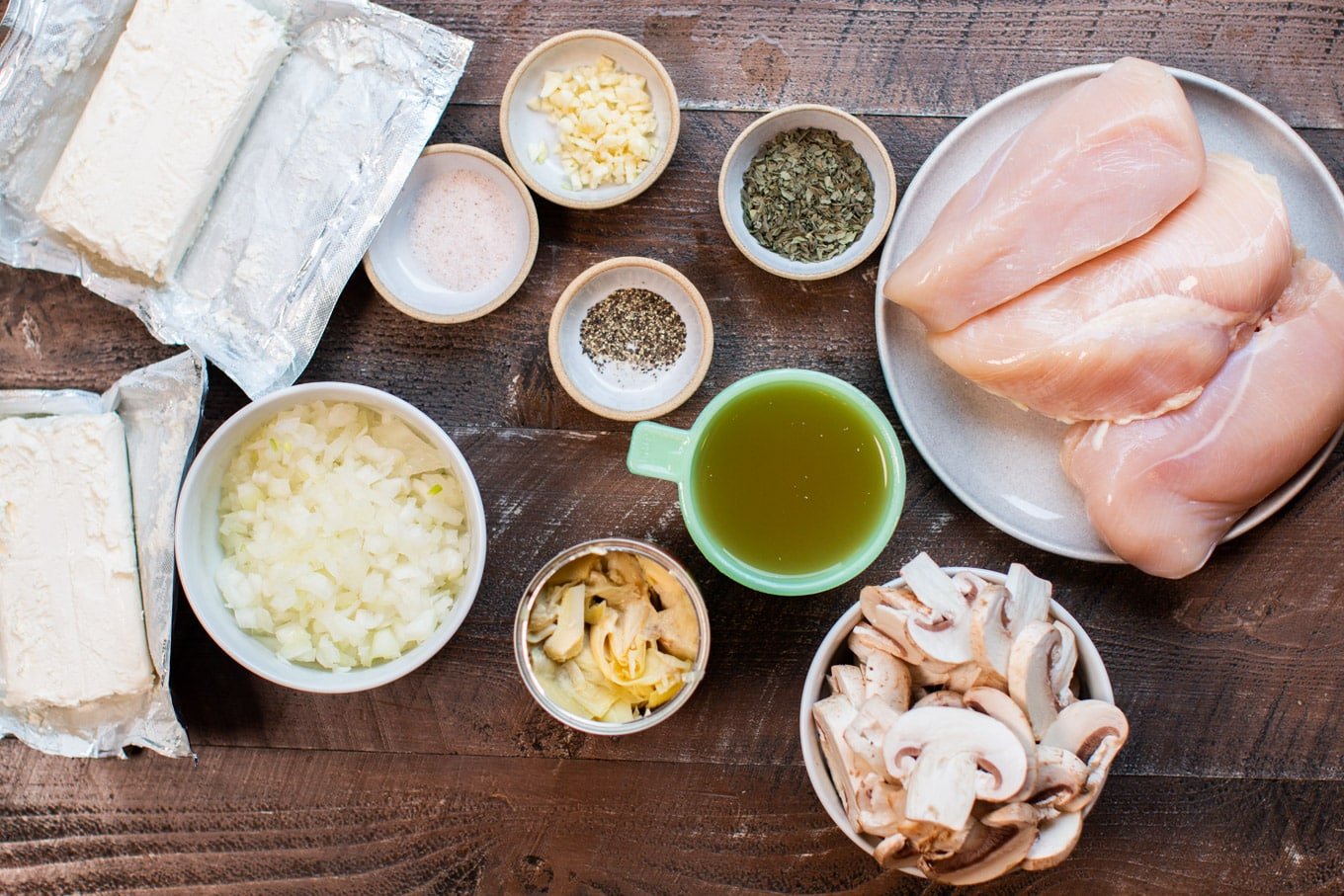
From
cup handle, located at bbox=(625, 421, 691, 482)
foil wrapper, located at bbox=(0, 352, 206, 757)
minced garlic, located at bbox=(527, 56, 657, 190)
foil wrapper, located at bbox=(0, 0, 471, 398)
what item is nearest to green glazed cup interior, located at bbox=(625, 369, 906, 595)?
cup handle, located at bbox=(625, 421, 691, 482)

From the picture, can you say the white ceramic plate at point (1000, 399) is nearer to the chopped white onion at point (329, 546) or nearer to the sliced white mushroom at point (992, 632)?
the sliced white mushroom at point (992, 632)

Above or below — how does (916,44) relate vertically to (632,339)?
above

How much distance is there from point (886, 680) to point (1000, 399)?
56cm

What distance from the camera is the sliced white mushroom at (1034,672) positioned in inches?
50.7

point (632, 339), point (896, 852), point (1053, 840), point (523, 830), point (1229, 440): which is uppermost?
point (1229, 440)

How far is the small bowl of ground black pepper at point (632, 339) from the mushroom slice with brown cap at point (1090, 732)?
78 cm

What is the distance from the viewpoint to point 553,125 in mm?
1691

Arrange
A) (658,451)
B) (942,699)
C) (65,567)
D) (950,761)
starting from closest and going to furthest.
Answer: (950,761) < (942,699) < (658,451) < (65,567)

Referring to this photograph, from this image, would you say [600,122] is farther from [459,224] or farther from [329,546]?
[329,546]

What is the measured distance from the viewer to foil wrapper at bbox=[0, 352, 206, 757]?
62.5 inches

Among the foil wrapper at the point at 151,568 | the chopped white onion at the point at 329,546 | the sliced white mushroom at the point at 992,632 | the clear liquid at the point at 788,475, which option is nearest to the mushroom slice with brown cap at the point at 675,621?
the clear liquid at the point at 788,475

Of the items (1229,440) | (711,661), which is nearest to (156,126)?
(711,661)

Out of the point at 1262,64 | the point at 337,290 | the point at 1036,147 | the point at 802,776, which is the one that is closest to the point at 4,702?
the point at 337,290

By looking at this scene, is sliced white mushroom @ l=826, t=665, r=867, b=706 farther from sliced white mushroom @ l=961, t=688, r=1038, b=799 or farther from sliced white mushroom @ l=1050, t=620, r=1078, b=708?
sliced white mushroom @ l=1050, t=620, r=1078, b=708
